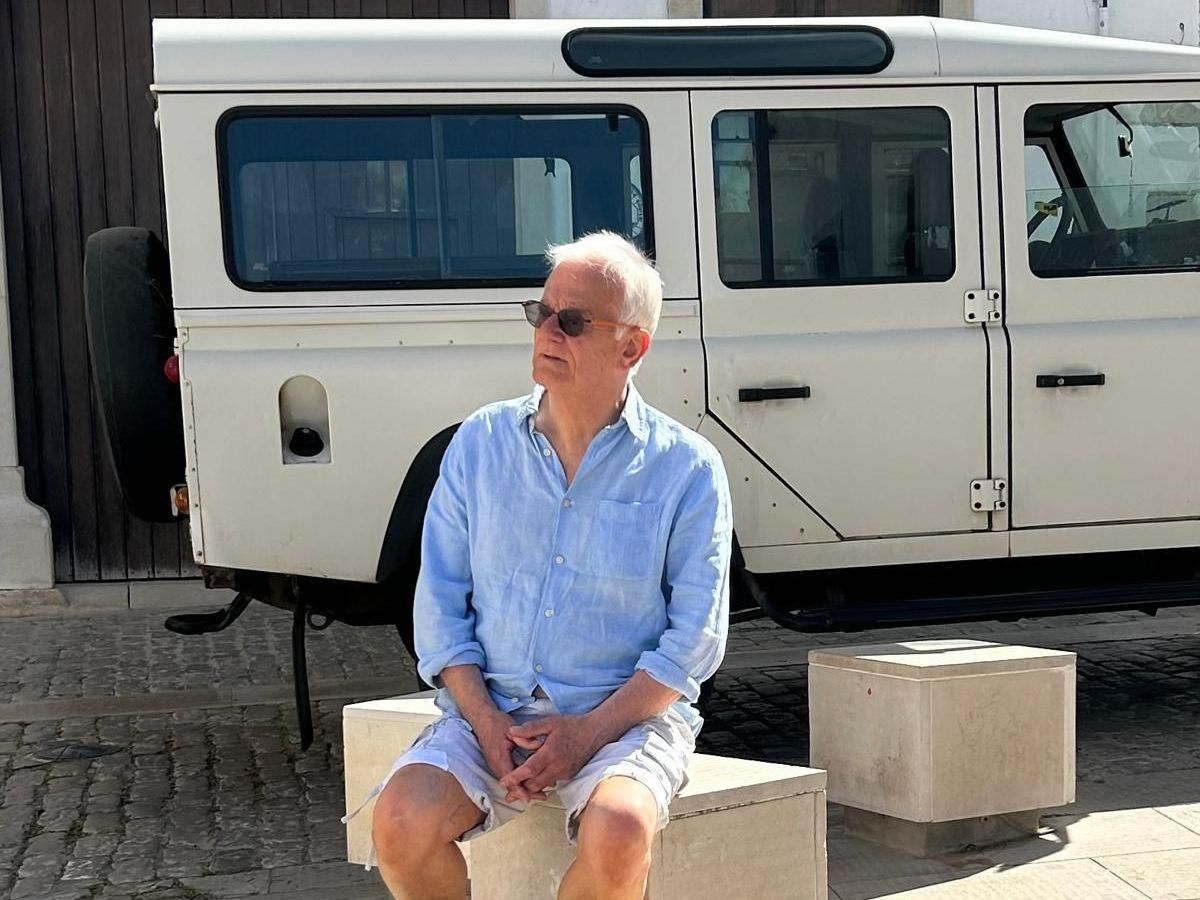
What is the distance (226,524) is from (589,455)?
2.06 m

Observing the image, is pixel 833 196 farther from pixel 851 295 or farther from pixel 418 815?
pixel 418 815

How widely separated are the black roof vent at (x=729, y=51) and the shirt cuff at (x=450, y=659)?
2.49 meters

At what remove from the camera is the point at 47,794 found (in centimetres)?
532

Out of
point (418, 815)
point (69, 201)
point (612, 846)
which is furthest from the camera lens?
point (69, 201)

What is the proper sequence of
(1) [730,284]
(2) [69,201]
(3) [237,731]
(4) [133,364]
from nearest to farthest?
(4) [133,364] < (1) [730,284] < (3) [237,731] < (2) [69,201]

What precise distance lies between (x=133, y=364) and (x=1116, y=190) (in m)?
3.48

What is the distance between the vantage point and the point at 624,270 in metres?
3.24

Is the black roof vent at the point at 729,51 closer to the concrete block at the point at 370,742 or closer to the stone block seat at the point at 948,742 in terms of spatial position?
the stone block seat at the point at 948,742

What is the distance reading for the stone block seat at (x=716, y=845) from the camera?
3275 millimetres

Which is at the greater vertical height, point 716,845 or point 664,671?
point 664,671

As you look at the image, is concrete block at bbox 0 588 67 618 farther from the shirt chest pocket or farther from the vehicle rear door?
the shirt chest pocket

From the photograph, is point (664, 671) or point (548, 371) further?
point (548, 371)

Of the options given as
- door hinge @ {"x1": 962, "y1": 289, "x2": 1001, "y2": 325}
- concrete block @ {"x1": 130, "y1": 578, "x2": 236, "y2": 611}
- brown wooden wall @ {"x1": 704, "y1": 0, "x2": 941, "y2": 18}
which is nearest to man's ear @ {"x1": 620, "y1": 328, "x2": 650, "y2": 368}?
door hinge @ {"x1": 962, "y1": 289, "x2": 1001, "y2": 325}

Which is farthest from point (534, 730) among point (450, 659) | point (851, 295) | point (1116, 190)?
point (1116, 190)
